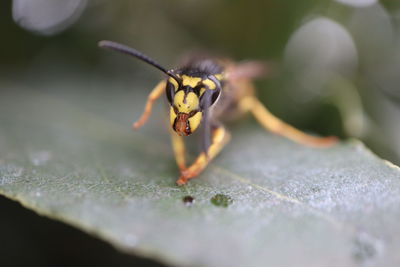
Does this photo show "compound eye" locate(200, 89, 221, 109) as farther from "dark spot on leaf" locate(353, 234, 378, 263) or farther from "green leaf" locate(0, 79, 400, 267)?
"dark spot on leaf" locate(353, 234, 378, 263)

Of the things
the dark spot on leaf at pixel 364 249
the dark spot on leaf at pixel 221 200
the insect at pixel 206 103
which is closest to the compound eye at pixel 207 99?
the insect at pixel 206 103

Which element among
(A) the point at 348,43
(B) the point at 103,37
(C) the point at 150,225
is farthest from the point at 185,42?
(C) the point at 150,225

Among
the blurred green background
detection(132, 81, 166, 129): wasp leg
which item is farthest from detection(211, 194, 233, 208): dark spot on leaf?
the blurred green background

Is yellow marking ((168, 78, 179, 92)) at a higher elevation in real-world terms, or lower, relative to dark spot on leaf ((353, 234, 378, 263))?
higher

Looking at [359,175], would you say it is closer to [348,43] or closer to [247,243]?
[247,243]

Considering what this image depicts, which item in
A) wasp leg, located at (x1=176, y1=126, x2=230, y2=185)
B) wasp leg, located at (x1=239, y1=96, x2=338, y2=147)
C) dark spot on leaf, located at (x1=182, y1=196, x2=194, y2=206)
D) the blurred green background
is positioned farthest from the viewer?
the blurred green background

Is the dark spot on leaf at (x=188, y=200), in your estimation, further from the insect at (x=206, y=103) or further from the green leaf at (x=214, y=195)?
the insect at (x=206, y=103)

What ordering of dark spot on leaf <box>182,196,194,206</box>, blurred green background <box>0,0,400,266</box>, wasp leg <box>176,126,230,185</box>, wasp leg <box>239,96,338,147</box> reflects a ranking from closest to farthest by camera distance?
dark spot on leaf <box>182,196,194,206</box>
wasp leg <box>176,126,230,185</box>
wasp leg <box>239,96,338,147</box>
blurred green background <box>0,0,400,266</box>
